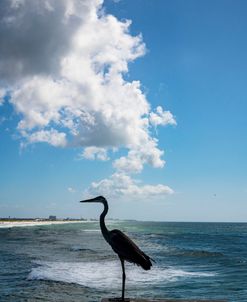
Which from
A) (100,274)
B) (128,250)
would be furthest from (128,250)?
(100,274)

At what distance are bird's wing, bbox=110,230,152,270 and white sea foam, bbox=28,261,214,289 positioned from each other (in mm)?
8492

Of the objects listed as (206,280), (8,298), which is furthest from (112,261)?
(8,298)

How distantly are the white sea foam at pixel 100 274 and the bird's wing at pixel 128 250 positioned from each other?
8.49 m

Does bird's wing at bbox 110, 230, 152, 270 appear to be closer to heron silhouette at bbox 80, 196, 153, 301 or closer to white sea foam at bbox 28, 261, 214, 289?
heron silhouette at bbox 80, 196, 153, 301

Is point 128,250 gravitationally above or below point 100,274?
above

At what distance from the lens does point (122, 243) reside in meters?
9.27

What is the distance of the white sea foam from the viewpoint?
1834cm

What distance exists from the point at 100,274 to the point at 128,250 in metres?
12.0

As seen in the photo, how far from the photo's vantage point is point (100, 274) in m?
20.6

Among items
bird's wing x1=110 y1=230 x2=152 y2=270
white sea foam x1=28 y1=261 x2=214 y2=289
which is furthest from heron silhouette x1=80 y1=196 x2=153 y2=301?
white sea foam x1=28 y1=261 x2=214 y2=289

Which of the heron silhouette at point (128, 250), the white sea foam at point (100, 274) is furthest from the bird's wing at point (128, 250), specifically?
the white sea foam at point (100, 274)

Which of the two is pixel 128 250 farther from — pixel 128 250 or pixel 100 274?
pixel 100 274

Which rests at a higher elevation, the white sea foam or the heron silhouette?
the heron silhouette

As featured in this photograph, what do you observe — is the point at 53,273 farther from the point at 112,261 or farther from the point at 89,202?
the point at 89,202
